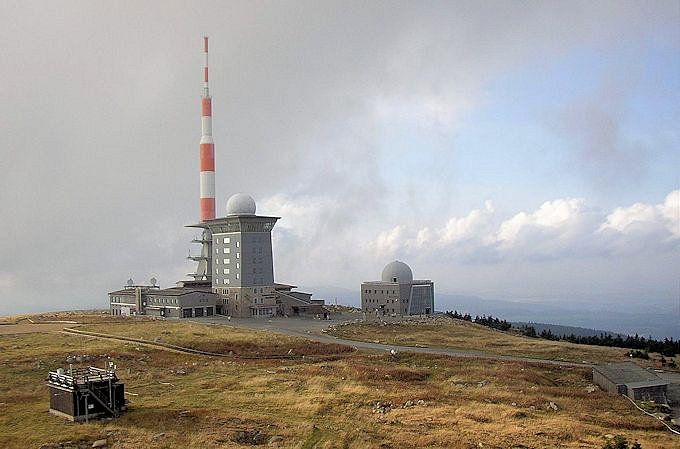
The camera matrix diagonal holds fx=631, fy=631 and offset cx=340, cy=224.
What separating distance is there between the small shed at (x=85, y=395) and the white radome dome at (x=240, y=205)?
194 feet

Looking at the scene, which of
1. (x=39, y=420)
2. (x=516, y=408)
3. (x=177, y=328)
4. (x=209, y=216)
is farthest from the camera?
(x=209, y=216)

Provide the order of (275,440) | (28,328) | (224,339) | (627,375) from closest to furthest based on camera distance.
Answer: (275,440) → (627,375) → (224,339) → (28,328)

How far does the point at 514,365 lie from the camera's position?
1870 inches

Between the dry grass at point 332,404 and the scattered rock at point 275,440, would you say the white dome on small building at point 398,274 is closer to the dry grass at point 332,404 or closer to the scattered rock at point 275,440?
the dry grass at point 332,404

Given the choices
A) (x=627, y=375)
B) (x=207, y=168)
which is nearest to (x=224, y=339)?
(x=627, y=375)

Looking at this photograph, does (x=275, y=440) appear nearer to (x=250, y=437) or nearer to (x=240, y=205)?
(x=250, y=437)

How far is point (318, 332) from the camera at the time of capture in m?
66.7

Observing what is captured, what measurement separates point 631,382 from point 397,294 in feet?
161

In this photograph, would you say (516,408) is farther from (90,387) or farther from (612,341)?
(612,341)

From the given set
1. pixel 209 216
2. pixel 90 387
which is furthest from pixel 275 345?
pixel 209 216

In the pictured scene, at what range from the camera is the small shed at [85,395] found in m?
30.9

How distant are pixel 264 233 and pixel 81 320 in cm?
2657

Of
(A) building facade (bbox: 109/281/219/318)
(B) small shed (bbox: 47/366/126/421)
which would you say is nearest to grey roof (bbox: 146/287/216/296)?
(A) building facade (bbox: 109/281/219/318)

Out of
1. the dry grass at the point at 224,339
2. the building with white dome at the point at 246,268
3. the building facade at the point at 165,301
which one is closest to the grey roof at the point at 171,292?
the building facade at the point at 165,301
